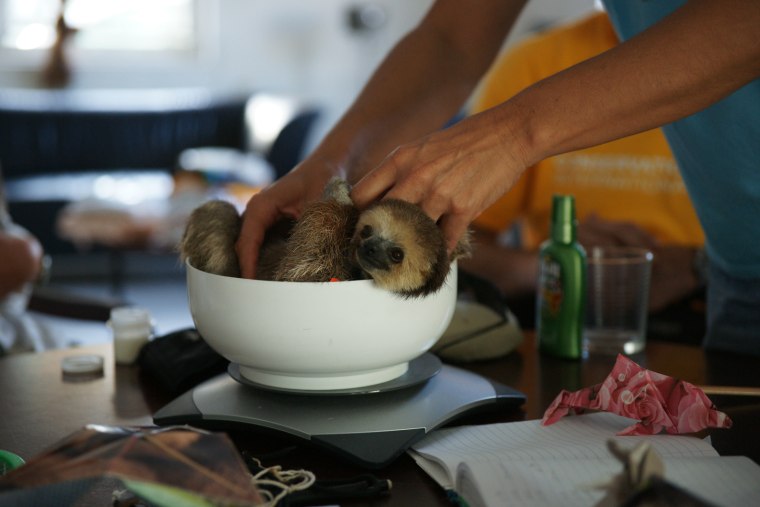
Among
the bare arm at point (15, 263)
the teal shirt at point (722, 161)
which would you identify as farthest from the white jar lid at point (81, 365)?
the bare arm at point (15, 263)

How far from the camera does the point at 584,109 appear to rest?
0.78 meters

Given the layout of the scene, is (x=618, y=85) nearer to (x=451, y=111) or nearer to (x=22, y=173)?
(x=451, y=111)

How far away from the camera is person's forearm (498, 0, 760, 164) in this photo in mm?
748

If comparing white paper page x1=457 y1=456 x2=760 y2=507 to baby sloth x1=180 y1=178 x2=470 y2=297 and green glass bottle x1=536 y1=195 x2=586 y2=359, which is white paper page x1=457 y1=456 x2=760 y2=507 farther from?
green glass bottle x1=536 y1=195 x2=586 y2=359

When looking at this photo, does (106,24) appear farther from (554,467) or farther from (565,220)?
(554,467)

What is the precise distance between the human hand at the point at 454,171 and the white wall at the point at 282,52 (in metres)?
5.73

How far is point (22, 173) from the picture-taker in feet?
18.2

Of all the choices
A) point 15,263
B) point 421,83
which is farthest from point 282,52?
point 421,83

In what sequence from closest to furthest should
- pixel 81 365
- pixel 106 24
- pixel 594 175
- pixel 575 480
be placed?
pixel 575 480 → pixel 81 365 → pixel 594 175 → pixel 106 24

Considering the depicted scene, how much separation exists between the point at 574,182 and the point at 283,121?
398 cm

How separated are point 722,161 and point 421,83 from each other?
1.31 ft

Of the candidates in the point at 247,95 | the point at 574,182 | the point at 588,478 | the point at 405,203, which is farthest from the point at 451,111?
the point at 247,95

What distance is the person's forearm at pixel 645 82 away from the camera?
75 centimetres

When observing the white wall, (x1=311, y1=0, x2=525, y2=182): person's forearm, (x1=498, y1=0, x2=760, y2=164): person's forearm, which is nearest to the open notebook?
(x1=498, y1=0, x2=760, y2=164): person's forearm
